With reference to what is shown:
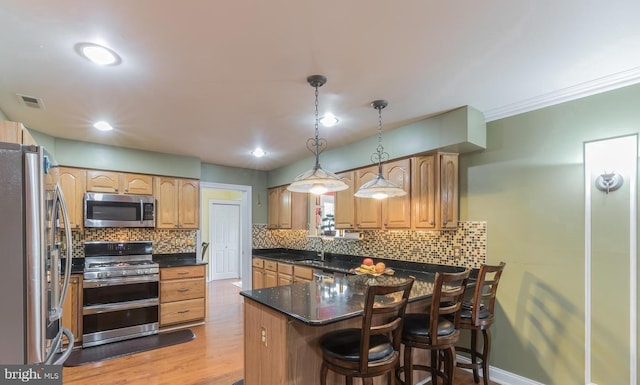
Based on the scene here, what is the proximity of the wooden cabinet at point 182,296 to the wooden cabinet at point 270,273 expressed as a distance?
108 centimetres

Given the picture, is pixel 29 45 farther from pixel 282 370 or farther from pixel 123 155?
pixel 123 155

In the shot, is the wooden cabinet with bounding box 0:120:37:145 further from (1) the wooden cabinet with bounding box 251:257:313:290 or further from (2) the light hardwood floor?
(1) the wooden cabinet with bounding box 251:257:313:290

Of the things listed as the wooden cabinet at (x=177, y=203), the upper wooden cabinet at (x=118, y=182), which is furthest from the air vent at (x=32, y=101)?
the wooden cabinet at (x=177, y=203)

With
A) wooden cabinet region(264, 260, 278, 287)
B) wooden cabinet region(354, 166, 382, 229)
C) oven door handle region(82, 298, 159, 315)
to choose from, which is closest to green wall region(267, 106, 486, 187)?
wooden cabinet region(354, 166, 382, 229)

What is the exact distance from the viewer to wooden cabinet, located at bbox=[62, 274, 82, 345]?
3.65 meters

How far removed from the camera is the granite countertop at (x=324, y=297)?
1938 mm

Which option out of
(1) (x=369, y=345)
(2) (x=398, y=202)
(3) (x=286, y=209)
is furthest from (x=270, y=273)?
(1) (x=369, y=345)

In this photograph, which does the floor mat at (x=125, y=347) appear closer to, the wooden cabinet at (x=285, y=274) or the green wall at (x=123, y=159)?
the wooden cabinet at (x=285, y=274)

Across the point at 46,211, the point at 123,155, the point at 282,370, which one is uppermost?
the point at 123,155

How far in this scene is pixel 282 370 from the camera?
2.02 m

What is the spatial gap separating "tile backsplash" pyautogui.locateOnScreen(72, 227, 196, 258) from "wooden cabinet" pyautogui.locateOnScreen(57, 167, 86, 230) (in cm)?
25

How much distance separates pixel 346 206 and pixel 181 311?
269cm

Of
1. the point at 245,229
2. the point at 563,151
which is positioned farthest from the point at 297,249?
the point at 563,151

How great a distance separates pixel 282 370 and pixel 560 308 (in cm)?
228
